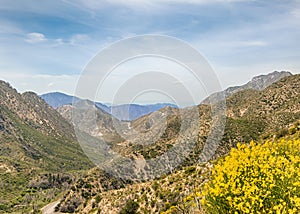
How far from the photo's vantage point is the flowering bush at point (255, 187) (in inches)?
338

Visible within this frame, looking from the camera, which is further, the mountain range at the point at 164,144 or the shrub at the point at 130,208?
the shrub at the point at 130,208

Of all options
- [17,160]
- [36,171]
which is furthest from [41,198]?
[17,160]

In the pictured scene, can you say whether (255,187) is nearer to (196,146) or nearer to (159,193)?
(159,193)

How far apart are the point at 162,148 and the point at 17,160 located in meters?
159

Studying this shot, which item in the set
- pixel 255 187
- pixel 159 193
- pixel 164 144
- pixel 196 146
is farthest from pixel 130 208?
pixel 255 187

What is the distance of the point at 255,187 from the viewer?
8633 mm

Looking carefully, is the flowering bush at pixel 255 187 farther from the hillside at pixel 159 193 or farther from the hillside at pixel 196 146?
the hillside at pixel 159 193

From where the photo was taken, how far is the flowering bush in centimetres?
859

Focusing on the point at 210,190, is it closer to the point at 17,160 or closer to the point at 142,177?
the point at 142,177

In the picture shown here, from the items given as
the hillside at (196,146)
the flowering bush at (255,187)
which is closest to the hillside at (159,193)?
the hillside at (196,146)

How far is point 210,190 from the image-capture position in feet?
31.4

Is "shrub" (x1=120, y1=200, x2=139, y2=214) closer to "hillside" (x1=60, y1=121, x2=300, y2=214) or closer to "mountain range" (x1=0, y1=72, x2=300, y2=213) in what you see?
"hillside" (x1=60, y1=121, x2=300, y2=214)

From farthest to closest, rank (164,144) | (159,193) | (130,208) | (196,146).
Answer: (164,144) → (196,146) → (130,208) → (159,193)

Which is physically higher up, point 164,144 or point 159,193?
point 164,144
